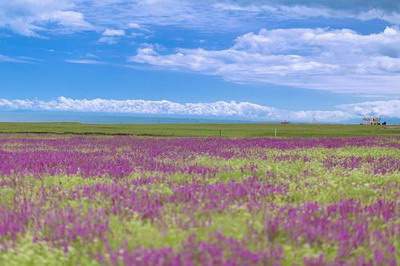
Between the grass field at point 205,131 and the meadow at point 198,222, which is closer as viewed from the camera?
the meadow at point 198,222

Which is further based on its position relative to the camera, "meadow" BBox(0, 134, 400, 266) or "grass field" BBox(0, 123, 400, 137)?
"grass field" BBox(0, 123, 400, 137)

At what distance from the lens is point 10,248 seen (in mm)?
6852

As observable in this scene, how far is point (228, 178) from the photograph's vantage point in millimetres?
13930

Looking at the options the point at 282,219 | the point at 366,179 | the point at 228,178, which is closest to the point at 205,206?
the point at 282,219

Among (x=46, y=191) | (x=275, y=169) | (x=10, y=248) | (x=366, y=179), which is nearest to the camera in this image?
(x=10, y=248)

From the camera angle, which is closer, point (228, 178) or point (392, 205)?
point (392, 205)

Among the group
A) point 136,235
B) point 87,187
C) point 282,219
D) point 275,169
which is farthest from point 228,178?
point 136,235

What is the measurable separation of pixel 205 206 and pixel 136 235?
197 cm

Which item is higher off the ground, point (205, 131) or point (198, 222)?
point (198, 222)

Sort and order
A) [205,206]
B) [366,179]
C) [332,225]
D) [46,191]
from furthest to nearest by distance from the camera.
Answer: [366,179] < [46,191] < [205,206] < [332,225]

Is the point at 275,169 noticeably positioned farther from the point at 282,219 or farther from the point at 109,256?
the point at 109,256

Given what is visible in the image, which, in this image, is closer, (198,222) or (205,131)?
(198,222)

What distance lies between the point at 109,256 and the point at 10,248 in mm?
1519

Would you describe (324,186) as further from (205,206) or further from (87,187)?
(87,187)
